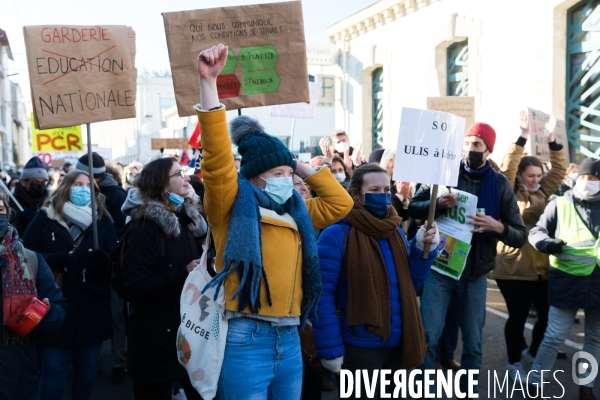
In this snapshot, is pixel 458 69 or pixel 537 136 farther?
pixel 458 69

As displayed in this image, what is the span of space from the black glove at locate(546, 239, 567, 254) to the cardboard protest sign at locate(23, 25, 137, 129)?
3.30 m

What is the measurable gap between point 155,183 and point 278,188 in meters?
1.17

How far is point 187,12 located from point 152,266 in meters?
1.66

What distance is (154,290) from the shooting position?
11.0 ft

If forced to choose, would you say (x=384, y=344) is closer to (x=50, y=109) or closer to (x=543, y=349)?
(x=543, y=349)

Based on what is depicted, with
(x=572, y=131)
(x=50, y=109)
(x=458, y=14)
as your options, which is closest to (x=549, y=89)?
(x=572, y=131)

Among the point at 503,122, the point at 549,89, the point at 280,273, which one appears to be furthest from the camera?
the point at 503,122

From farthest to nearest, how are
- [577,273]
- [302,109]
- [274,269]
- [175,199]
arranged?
[302,109]
[577,273]
[175,199]
[274,269]

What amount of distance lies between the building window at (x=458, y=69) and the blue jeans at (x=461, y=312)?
36.0ft

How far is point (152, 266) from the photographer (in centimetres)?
346

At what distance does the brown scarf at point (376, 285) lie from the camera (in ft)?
10.9

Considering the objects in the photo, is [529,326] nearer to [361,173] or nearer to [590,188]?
[590,188]

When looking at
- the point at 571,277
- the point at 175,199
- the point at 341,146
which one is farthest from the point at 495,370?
the point at 175,199

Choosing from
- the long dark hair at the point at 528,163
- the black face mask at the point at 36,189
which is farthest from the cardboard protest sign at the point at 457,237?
the black face mask at the point at 36,189
